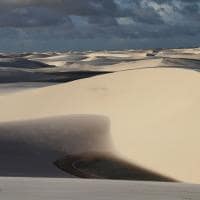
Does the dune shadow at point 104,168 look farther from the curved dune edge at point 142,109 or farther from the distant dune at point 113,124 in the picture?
the curved dune edge at point 142,109

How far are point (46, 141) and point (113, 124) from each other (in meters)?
3.38

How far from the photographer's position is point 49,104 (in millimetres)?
26031

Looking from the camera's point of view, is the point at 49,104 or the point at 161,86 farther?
the point at 49,104

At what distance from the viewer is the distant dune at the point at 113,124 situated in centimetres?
1748

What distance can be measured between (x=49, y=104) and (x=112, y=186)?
1631 centimetres

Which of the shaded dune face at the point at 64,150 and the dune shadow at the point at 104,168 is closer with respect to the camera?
the dune shadow at the point at 104,168

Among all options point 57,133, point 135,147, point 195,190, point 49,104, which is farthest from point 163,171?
point 49,104

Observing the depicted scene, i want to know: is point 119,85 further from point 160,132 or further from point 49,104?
point 160,132

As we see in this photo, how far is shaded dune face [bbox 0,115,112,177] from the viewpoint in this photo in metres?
16.3

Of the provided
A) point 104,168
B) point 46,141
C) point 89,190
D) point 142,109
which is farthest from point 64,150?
point 89,190

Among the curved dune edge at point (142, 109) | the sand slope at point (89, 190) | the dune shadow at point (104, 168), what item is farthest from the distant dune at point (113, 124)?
the sand slope at point (89, 190)

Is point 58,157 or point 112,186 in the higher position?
point 112,186

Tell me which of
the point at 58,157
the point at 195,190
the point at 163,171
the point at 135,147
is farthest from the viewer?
the point at 135,147

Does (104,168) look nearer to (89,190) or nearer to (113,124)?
(113,124)
